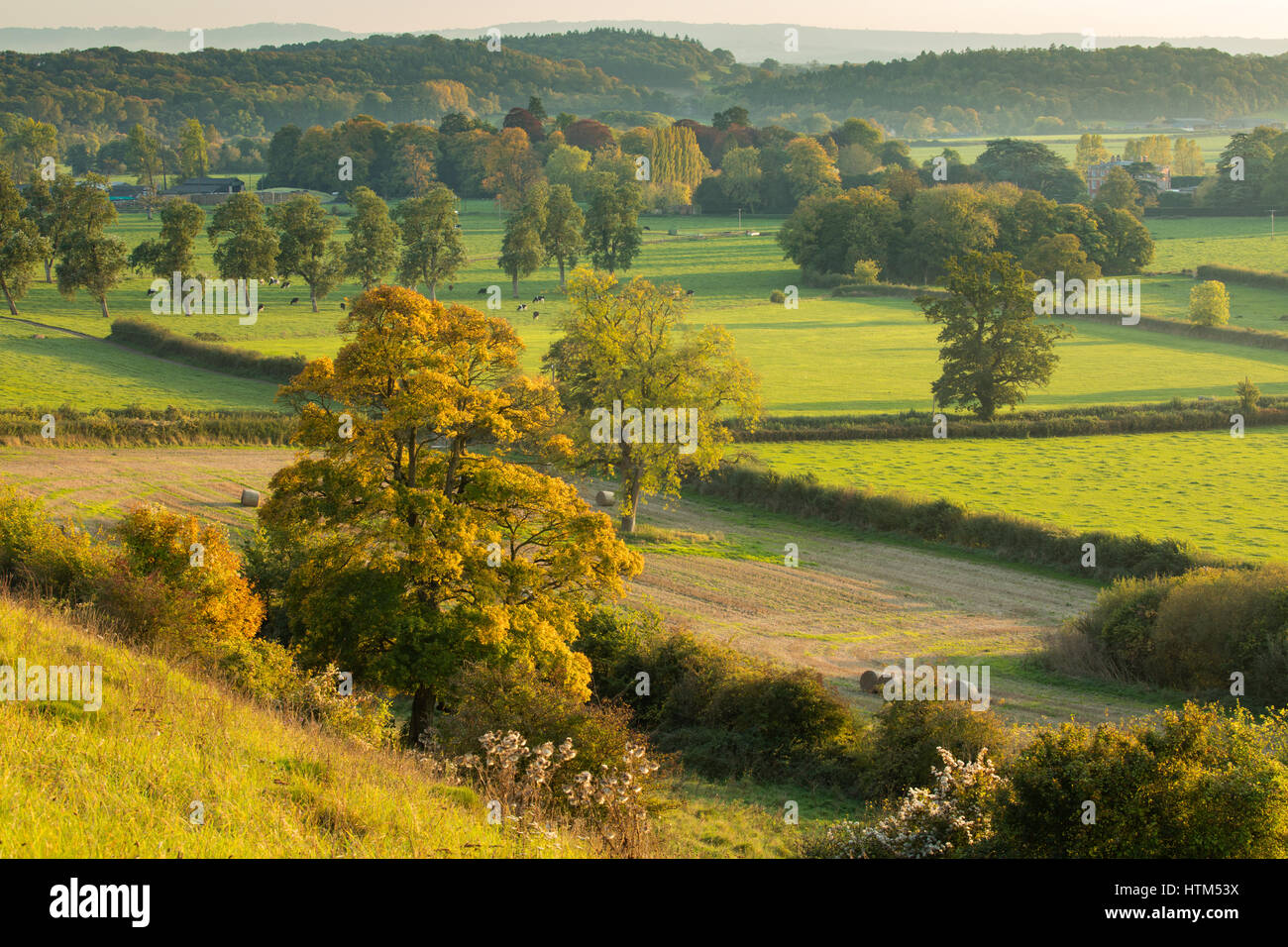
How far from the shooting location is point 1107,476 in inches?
2037

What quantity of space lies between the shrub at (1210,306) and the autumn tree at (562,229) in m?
56.1

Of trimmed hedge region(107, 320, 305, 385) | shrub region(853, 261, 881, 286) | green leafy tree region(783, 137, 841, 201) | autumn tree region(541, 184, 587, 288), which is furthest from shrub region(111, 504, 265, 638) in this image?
green leafy tree region(783, 137, 841, 201)

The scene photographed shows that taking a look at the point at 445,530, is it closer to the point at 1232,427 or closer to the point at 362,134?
the point at 1232,427

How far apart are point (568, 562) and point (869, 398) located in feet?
158

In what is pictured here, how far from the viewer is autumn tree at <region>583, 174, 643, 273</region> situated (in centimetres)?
11700

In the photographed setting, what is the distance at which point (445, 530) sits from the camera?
23312 millimetres

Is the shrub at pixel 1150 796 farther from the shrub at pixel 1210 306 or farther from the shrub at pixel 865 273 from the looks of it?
the shrub at pixel 865 273

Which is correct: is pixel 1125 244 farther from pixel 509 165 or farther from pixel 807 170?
pixel 509 165

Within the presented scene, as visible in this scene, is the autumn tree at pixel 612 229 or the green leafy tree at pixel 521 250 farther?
the autumn tree at pixel 612 229

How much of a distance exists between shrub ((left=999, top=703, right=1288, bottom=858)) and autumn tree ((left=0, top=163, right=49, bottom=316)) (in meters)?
91.5

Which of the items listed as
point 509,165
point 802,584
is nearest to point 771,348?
point 802,584

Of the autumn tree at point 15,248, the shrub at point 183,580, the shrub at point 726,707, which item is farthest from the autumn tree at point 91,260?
the shrub at point 726,707

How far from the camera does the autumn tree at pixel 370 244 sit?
333ft

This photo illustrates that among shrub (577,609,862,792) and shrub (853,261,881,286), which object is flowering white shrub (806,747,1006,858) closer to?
shrub (577,609,862,792)
